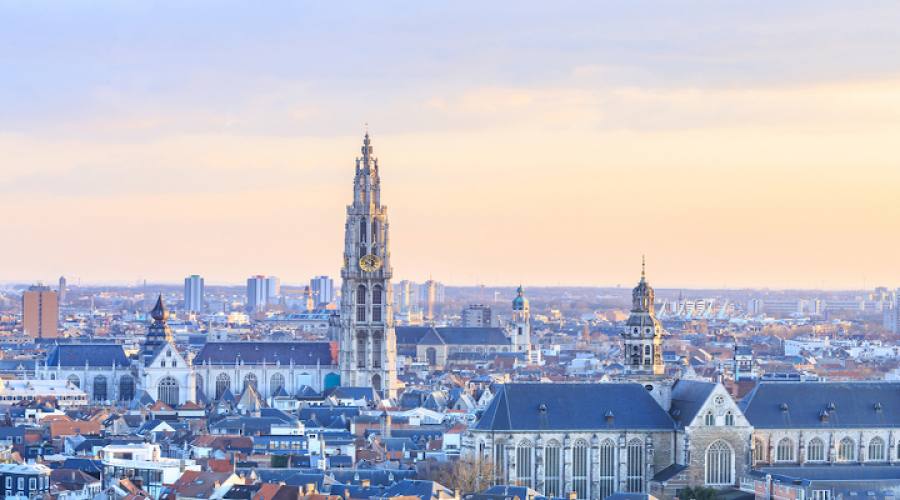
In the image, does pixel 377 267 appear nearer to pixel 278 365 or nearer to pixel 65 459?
pixel 278 365

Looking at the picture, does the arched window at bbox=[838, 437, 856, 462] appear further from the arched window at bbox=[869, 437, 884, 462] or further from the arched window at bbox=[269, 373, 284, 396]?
the arched window at bbox=[269, 373, 284, 396]

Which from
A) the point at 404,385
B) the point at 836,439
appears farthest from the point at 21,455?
the point at 404,385

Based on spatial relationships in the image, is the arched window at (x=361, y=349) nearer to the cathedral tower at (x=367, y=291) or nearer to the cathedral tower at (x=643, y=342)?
the cathedral tower at (x=367, y=291)

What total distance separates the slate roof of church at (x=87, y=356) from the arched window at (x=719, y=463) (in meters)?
66.2

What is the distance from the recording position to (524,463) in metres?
96.8

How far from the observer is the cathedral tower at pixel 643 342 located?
105000 mm

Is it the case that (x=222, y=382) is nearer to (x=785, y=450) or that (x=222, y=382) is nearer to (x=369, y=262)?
(x=369, y=262)

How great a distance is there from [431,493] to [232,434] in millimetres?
31361

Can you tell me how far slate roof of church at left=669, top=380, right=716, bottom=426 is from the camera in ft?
320

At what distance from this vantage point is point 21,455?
10794 centimetres

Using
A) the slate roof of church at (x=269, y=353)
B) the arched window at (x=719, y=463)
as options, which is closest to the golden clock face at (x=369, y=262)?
the slate roof of church at (x=269, y=353)

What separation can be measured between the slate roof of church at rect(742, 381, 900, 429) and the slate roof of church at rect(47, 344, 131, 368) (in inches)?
2531

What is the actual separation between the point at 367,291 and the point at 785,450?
52417mm

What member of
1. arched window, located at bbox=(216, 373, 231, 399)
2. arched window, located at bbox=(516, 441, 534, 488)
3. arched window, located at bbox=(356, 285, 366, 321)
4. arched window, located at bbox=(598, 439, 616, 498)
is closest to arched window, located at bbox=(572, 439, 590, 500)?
arched window, located at bbox=(598, 439, 616, 498)
